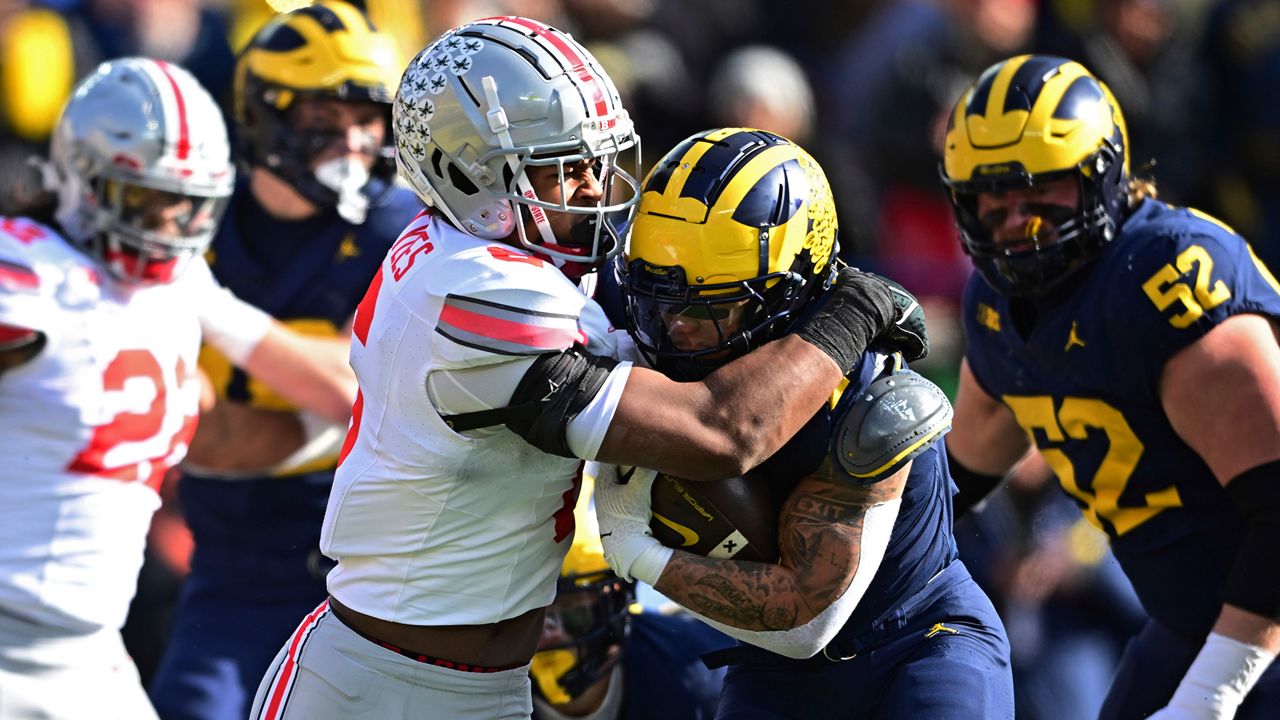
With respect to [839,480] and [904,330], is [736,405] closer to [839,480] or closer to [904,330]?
[839,480]

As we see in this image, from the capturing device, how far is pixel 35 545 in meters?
4.00

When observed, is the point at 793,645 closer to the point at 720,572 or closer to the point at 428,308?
the point at 720,572

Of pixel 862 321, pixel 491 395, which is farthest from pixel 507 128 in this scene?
pixel 862 321

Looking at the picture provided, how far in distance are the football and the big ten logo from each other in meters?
0.67

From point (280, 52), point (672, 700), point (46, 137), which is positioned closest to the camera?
point (672, 700)

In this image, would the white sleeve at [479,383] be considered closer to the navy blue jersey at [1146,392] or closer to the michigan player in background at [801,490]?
Result: the michigan player in background at [801,490]

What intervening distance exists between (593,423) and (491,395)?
21cm

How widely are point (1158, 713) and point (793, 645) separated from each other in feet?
3.76

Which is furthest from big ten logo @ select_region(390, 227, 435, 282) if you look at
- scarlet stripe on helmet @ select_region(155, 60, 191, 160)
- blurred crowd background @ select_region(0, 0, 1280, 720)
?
blurred crowd background @ select_region(0, 0, 1280, 720)

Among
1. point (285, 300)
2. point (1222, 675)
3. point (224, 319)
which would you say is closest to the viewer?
point (1222, 675)

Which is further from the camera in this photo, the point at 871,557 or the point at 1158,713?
the point at 1158,713

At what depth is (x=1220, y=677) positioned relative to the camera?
385 centimetres

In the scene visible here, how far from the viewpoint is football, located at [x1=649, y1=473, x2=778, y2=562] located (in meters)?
3.37

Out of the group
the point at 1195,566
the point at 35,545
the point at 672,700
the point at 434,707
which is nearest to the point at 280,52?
the point at 35,545
